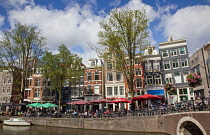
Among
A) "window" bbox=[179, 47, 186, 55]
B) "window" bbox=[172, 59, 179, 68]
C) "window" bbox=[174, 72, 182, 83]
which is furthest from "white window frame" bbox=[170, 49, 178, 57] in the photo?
"window" bbox=[174, 72, 182, 83]

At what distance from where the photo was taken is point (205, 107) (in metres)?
13.8

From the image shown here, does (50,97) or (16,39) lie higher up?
(16,39)

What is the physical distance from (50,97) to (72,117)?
1843 cm

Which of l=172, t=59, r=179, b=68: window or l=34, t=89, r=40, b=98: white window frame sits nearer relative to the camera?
l=172, t=59, r=179, b=68: window

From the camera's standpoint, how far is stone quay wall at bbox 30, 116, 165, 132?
19797 mm

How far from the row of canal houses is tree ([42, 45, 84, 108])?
17.1 feet

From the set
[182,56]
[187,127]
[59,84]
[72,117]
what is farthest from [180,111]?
[59,84]

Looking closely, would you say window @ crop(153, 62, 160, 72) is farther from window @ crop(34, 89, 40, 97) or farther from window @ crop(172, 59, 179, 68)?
window @ crop(34, 89, 40, 97)

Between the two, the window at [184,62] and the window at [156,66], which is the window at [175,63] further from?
the window at [156,66]

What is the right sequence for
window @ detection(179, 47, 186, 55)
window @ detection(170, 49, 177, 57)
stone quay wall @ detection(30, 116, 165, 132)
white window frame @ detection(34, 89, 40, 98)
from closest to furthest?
stone quay wall @ detection(30, 116, 165, 132), window @ detection(179, 47, 186, 55), window @ detection(170, 49, 177, 57), white window frame @ detection(34, 89, 40, 98)

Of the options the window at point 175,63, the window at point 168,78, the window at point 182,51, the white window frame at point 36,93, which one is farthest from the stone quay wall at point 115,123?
the window at point 182,51

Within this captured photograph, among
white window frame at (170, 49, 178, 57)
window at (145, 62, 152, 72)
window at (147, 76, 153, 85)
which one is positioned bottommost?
window at (147, 76, 153, 85)

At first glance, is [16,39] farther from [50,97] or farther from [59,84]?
[50,97]

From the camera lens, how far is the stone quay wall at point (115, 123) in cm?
1980
